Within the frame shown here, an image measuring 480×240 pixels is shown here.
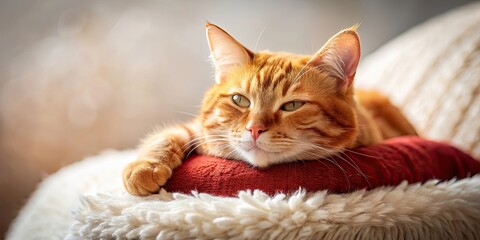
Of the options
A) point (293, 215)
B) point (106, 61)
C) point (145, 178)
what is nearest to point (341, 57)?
point (293, 215)

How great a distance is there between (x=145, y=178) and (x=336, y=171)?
43 cm

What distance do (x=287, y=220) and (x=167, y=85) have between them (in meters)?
1.39

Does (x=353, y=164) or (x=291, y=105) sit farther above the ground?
(x=291, y=105)

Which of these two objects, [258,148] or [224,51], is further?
[224,51]

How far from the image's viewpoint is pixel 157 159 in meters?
0.99

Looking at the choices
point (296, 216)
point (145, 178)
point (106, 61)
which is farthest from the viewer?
point (106, 61)

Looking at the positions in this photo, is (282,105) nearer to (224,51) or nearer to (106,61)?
(224,51)

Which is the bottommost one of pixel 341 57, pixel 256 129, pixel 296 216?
pixel 296 216

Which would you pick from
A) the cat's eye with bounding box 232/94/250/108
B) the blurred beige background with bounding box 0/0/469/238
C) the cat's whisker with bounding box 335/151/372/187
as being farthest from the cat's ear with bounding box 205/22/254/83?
the blurred beige background with bounding box 0/0/469/238

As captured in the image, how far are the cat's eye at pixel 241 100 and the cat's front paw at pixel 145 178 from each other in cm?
25

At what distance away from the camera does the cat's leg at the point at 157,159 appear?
921mm

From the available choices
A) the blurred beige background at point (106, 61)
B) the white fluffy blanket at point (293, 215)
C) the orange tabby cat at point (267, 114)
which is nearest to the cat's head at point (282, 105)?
the orange tabby cat at point (267, 114)

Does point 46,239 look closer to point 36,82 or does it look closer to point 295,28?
point 36,82

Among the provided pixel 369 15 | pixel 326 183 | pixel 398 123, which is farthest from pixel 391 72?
pixel 326 183
